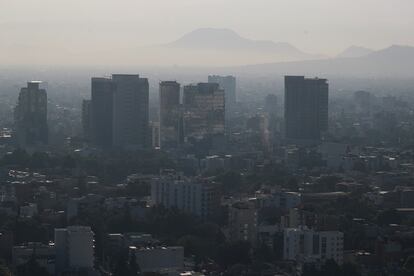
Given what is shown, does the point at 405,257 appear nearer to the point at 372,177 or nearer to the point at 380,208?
the point at 380,208

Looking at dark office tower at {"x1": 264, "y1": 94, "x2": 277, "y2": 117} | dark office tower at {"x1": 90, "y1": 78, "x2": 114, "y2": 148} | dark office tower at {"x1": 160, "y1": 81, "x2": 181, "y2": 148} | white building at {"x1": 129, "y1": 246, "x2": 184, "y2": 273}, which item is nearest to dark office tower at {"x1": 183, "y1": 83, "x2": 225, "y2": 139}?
dark office tower at {"x1": 160, "y1": 81, "x2": 181, "y2": 148}

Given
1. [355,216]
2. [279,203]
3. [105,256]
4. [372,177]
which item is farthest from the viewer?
[372,177]

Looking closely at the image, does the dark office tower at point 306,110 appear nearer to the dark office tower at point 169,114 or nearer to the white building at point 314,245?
the dark office tower at point 169,114

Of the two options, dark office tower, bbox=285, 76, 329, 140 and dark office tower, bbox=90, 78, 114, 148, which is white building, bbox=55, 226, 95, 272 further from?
dark office tower, bbox=285, 76, 329, 140

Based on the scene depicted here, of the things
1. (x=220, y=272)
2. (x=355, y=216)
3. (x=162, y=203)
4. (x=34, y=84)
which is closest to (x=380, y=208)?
(x=355, y=216)

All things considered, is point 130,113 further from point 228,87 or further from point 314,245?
point 228,87

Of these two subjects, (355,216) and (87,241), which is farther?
(355,216)
